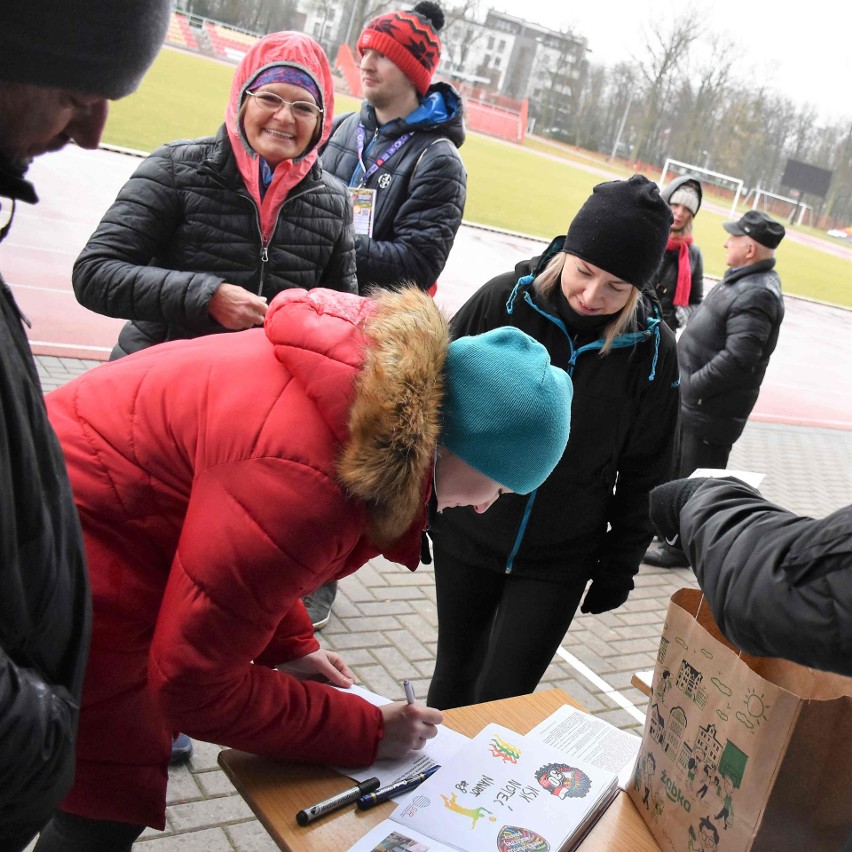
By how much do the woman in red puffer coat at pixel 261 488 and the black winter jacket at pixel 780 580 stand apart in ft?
1.14

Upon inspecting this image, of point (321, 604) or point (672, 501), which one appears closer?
point (672, 501)

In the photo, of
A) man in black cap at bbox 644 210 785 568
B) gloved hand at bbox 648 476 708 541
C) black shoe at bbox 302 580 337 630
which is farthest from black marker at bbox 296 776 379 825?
man in black cap at bbox 644 210 785 568

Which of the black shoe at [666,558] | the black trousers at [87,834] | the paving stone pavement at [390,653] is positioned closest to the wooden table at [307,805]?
the black trousers at [87,834]

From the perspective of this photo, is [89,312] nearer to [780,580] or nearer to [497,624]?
[497,624]

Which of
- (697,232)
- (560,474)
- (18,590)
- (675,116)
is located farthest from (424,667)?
(675,116)

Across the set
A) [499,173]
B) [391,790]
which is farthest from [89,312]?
[499,173]

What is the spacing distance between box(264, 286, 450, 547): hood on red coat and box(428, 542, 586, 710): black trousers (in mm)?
1097

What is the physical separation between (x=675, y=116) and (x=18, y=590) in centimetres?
4949

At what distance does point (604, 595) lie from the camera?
2.62m

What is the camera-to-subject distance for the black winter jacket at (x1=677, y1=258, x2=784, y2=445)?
502cm

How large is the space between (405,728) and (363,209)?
7.58ft

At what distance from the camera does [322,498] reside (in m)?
1.35

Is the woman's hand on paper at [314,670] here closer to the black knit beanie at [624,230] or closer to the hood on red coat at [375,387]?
the hood on red coat at [375,387]

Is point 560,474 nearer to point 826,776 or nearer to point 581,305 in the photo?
point 581,305
